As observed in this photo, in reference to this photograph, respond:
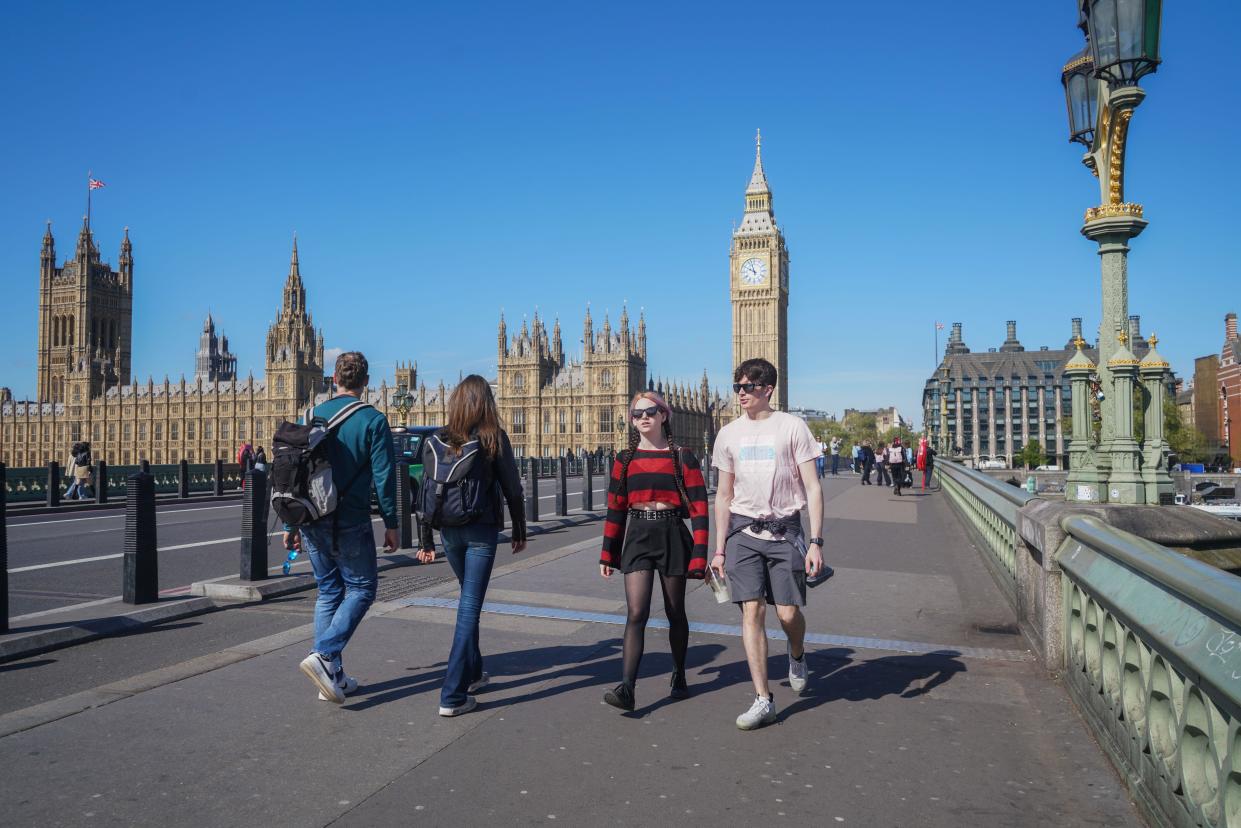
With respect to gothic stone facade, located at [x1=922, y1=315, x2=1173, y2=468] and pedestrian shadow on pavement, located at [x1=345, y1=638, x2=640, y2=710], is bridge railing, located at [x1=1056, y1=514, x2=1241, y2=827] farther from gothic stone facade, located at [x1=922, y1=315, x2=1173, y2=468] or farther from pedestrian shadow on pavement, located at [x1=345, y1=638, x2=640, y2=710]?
gothic stone facade, located at [x1=922, y1=315, x2=1173, y2=468]

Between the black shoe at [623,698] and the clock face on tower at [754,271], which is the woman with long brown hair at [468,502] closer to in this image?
the black shoe at [623,698]

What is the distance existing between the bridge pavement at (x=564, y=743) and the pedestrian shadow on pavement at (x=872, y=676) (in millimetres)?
27

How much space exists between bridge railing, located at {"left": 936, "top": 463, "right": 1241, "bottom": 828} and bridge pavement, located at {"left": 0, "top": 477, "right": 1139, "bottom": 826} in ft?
0.86

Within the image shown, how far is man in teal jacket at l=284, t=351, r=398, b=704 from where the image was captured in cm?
542

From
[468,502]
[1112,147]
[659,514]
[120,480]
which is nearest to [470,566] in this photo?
[468,502]

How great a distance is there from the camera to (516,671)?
20.7ft

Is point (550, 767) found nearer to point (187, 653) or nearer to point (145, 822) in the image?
point (145, 822)

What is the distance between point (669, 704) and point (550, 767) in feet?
4.22

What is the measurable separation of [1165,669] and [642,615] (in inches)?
107

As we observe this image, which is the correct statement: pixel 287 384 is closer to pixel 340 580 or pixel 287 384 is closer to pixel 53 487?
pixel 53 487

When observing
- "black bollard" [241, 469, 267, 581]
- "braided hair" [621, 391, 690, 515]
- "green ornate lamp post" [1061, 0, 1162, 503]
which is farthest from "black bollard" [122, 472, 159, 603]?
"green ornate lamp post" [1061, 0, 1162, 503]

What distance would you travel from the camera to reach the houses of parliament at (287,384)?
9588 centimetres

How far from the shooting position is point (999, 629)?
7.94 metres

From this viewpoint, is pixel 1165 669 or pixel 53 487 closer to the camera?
pixel 1165 669
